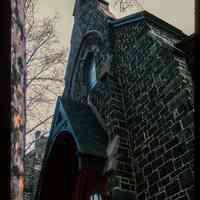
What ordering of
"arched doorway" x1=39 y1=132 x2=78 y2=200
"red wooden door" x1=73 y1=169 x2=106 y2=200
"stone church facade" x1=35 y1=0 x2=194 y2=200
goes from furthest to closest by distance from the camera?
"arched doorway" x1=39 y1=132 x2=78 y2=200 → "red wooden door" x1=73 y1=169 x2=106 y2=200 → "stone church facade" x1=35 y1=0 x2=194 y2=200

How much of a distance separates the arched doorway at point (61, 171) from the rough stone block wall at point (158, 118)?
8.02 feet

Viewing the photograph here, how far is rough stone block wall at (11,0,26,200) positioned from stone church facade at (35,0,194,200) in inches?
174

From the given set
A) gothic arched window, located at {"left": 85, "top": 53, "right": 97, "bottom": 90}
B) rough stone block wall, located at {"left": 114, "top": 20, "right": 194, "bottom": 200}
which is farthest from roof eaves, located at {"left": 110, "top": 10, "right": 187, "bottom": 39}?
gothic arched window, located at {"left": 85, "top": 53, "right": 97, "bottom": 90}


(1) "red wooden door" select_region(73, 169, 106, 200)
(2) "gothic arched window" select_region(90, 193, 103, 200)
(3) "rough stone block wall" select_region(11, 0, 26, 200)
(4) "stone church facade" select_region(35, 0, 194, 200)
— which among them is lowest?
(3) "rough stone block wall" select_region(11, 0, 26, 200)

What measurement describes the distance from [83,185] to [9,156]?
289 inches

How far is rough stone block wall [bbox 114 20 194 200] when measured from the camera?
545 cm

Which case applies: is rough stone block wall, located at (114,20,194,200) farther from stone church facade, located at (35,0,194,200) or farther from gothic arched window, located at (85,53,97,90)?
gothic arched window, located at (85,53,97,90)

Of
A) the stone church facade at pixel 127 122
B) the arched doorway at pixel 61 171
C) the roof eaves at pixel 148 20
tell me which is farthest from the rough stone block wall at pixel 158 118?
the arched doorway at pixel 61 171

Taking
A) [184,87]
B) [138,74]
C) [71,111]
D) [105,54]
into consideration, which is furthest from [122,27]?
[184,87]

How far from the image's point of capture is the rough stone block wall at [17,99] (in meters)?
1.13

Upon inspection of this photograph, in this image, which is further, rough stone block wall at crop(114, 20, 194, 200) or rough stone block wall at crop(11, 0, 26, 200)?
rough stone block wall at crop(114, 20, 194, 200)

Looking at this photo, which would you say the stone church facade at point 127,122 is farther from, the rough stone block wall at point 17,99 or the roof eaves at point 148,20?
the rough stone block wall at point 17,99

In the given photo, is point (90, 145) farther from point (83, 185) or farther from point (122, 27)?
point (122, 27)

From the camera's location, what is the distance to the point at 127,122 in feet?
24.6
